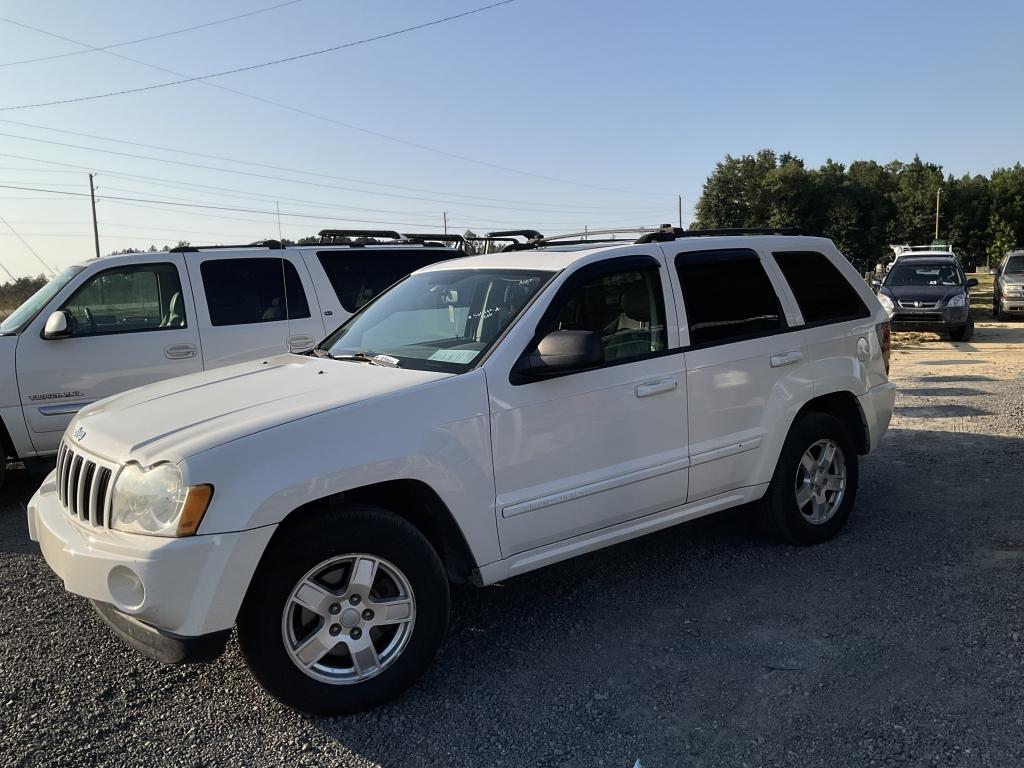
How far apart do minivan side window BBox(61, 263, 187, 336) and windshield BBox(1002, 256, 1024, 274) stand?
22.2 metres

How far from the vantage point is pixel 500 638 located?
13.0ft

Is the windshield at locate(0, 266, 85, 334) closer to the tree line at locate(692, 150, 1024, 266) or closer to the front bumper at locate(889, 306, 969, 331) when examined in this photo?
the front bumper at locate(889, 306, 969, 331)

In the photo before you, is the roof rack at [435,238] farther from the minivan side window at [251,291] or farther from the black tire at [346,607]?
the black tire at [346,607]

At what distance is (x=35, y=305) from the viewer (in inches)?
256

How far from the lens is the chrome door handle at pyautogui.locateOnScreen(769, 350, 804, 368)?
4.72 metres

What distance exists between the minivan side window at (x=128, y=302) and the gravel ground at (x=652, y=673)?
6.50 feet

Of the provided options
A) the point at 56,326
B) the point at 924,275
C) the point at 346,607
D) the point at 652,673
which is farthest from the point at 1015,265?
the point at 346,607

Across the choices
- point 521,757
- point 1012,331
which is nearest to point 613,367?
point 521,757

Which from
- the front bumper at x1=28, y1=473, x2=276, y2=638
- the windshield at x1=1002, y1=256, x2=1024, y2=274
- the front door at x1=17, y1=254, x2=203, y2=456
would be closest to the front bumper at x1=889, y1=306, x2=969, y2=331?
the windshield at x1=1002, y1=256, x2=1024, y2=274

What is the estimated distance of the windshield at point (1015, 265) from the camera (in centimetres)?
2183

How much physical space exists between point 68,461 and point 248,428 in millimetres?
1043

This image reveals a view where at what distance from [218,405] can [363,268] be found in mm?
4406

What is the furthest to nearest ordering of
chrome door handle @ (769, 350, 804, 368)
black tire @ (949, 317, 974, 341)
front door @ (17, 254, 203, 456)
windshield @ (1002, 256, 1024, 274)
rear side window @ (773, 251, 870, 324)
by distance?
windshield @ (1002, 256, 1024, 274)
black tire @ (949, 317, 974, 341)
front door @ (17, 254, 203, 456)
rear side window @ (773, 251, 870, 324)
chrome door handle @ (769, 350, 804, 368)

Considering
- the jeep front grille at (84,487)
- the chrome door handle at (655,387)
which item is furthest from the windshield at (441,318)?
the jeep front grille at (84,487)
